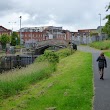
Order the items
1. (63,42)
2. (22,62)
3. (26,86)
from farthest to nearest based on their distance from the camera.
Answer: (63,42)
(22,62)
(26,86)

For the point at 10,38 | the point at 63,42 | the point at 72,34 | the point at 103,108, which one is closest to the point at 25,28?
the point at 72,34

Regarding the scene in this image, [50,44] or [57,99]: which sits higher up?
[50,44]

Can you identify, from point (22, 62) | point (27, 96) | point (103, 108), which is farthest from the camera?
point (22, 62)

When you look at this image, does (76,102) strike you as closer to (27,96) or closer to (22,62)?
(27,96)

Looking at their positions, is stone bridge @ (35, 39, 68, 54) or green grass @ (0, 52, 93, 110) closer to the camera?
green grass @ (0, 52, 93, 110)

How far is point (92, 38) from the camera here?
401 ft

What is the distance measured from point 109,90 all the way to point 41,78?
741cm

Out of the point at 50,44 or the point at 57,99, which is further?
the point at 50,44

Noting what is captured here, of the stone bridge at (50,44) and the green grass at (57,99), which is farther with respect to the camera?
the stone bridge at (50,44)

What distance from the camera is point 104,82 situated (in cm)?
2166


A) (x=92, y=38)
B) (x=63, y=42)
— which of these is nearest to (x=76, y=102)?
(x=63, y=42)

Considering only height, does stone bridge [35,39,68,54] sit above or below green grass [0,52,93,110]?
above

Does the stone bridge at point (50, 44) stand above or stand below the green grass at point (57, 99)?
above

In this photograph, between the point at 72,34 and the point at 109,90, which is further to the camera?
the point at 72,34
